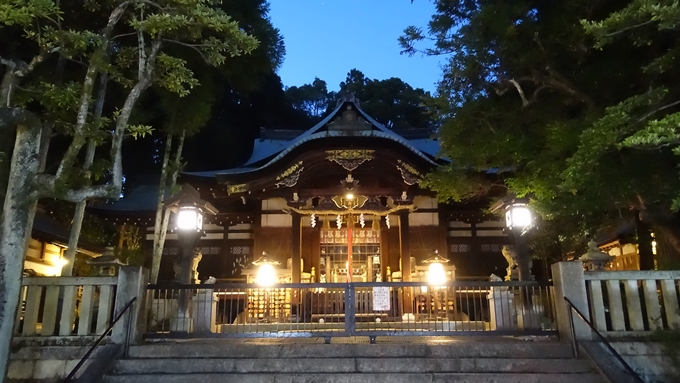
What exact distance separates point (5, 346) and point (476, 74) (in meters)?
7.82

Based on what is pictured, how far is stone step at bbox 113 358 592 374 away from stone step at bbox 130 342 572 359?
0.17 meters

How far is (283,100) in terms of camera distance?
30750mm

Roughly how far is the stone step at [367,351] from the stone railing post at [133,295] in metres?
0.41

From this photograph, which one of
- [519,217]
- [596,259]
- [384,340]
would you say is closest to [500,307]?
[596,259]

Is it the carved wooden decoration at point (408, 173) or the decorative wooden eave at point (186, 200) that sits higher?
the carved wooden decoration at point (408, 173)

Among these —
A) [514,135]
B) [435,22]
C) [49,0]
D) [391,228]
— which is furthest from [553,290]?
[49,0]

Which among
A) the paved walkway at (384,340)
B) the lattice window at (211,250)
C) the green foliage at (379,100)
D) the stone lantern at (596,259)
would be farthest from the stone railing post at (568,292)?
the green foliage at (379,100)

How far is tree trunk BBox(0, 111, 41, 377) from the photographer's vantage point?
543cm

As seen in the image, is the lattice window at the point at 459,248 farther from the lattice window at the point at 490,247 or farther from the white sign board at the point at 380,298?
the white sign board at the point at 380,298

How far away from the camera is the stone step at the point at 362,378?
5977mm

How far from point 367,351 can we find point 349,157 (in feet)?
22.8

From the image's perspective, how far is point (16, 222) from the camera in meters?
5.59

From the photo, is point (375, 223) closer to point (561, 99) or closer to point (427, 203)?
point (427, 203)

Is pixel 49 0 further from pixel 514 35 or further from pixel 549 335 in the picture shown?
pixel 549 335
